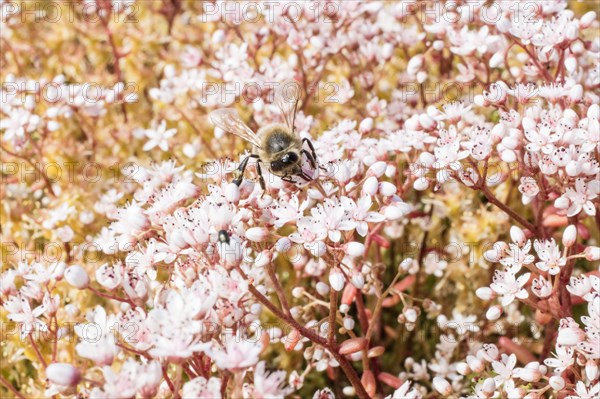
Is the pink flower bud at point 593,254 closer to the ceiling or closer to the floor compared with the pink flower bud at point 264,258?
closer to the floor

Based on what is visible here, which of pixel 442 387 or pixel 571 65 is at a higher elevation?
pixel 571 65

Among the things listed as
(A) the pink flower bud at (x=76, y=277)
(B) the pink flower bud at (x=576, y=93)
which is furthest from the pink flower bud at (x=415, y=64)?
(A) the pink flower bud at (x=76, y=277)

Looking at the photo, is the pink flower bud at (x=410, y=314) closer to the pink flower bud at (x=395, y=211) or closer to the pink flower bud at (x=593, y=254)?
the pink flower bud at (x=395, y=211)

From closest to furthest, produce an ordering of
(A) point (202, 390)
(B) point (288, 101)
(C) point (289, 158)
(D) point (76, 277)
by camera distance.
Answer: (A) point (202, 390) → (D) point (76, 277) → (C) point (289, 158) → (B) point (288, 101)

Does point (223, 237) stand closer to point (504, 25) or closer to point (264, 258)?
point (264, 258)

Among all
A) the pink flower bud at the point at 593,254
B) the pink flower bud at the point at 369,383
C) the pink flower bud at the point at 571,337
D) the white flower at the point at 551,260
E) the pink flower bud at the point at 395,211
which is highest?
the pink flower bud at the point at 395,211

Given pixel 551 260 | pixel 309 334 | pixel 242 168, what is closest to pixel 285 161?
pixel 242 168

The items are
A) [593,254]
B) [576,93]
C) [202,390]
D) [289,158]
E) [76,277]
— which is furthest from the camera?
[576,93]

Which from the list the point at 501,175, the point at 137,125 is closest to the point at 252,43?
the point at 137,125
